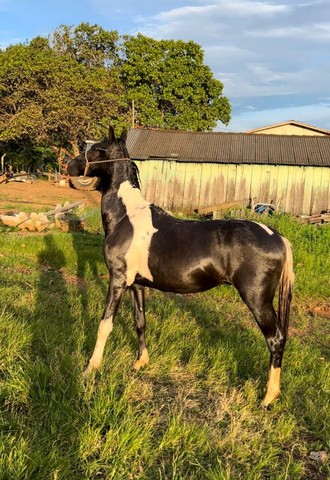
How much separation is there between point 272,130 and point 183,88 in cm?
1077

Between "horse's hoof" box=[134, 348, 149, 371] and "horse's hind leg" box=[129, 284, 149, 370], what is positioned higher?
"horse's hind leg" box=[129, 284, 149, 370]

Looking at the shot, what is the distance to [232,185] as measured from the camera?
21.9m

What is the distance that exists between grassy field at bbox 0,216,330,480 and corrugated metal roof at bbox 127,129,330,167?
15.9 meters

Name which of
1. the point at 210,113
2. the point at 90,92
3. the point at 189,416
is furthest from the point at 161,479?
the point at 210,113

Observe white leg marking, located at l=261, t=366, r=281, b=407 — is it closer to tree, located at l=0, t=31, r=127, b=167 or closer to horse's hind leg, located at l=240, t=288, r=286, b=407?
horse's hind leg, located at l=240, t=288, r=286, b=407

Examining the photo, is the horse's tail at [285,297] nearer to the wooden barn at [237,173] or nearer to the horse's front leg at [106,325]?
the horse's front leg at [106,325]

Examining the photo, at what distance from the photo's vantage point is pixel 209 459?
298 centimetres

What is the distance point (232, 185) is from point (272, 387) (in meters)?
18.5

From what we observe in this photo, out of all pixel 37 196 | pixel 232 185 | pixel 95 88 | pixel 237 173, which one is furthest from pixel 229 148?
pixel 95 88

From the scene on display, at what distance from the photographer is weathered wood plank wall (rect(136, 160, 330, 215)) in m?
21.3

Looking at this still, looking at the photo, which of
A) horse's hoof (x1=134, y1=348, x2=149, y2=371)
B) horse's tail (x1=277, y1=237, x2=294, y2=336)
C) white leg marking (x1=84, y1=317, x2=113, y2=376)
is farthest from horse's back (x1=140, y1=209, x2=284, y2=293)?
horse's hoof (x1=134, y1=348, x2=149, y2=371)

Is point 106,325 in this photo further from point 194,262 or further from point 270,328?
point 270,328

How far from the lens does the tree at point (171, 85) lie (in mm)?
44062

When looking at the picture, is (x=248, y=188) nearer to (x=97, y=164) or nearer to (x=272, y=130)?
(x=97, y=164)
